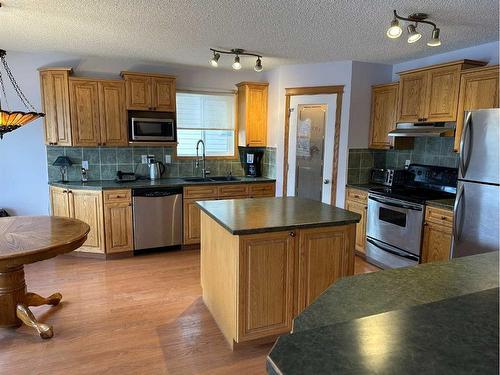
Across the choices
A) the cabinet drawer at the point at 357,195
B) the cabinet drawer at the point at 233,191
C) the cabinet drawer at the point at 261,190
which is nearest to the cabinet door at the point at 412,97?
the cabinet drawer at the point at 357,195

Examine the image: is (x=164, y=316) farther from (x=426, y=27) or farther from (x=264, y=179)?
(x=426, y=27)

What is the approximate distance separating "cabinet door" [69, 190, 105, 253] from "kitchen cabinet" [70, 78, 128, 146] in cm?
67

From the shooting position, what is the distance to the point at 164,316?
2898 millimetres

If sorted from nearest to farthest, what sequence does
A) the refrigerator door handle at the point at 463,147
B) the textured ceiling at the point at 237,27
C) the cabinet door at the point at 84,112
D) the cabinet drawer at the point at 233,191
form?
1. the textured ceiling at the point at 237,27
2. the refrigerator door handle at the point at 463,147
3. the cabinet door at the point at 84,112
4. the cabinet drawer at the point at 233,191

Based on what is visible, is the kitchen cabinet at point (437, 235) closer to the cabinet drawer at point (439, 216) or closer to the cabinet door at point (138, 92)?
the cabinet drawer at point (439, 216)

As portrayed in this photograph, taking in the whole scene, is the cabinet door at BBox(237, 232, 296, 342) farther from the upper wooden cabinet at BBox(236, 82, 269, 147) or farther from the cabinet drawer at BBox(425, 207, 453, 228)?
the upper wooden cabinet at BBox(236, 82, 269, 147)

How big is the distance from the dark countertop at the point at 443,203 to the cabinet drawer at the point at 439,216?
0.10 ft

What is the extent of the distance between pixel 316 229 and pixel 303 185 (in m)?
2.42

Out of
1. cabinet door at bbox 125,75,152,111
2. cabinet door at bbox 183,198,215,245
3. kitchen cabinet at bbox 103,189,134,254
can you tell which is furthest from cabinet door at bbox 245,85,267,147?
kitchen cabinet at bbox 103,189,134,254

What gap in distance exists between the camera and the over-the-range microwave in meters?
4.48

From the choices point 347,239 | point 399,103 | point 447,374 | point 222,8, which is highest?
point 222,8

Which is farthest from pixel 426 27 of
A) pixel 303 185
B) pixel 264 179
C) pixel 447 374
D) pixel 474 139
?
pixel 447 374

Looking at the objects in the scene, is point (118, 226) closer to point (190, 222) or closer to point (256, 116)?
point (190, 222)

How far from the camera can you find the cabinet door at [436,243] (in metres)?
3.24
